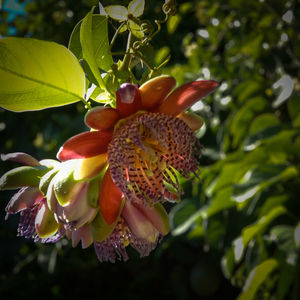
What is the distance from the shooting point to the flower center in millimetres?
385

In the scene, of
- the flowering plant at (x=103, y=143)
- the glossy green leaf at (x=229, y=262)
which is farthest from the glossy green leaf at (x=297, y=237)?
the flowering plant at (x=103, y=143)

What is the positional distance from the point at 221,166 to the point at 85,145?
0.99m

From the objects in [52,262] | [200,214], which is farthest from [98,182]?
[52,262]

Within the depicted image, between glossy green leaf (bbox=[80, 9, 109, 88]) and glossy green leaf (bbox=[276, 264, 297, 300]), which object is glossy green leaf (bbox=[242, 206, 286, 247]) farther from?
glossy green leaf (bbox=[80, 9, 109, 88])

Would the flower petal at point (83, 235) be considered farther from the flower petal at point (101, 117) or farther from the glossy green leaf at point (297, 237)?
the glossy green leaf at point (297, 237)

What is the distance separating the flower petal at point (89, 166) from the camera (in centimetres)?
38

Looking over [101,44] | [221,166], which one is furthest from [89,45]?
[221,166]

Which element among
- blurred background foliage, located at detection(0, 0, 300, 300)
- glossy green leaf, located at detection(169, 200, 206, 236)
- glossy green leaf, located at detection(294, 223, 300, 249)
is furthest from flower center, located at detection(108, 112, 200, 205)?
glossy green leaf, located at detection(169, 200, 206, 236)

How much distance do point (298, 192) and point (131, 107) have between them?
1015mm

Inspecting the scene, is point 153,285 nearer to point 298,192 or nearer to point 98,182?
point 298,192

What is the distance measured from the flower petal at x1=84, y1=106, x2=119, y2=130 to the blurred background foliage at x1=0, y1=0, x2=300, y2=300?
0.62 metres

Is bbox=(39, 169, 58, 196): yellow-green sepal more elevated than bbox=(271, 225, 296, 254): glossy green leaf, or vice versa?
bbox=(39, 169, 58, 196): yellow-green sepal

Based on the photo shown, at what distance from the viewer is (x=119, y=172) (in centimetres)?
38

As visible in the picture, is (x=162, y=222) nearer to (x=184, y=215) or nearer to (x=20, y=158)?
(x=20, y=158)
